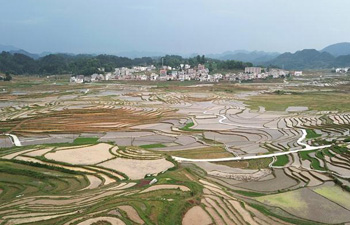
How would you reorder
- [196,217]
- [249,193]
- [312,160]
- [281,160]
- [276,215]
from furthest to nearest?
[281,160], [312,160], [249,193], [276,215], [196,217]

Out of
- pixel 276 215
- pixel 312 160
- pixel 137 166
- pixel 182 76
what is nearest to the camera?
pixel 276 215

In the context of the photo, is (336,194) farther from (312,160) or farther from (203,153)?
(203,153)

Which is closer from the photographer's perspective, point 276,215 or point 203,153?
point 276,215

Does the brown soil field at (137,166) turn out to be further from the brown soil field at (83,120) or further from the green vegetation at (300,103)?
the green vegetation at (300,103)

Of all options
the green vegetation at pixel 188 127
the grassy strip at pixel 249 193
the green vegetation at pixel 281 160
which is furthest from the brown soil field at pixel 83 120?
the grassy strip at pixel 249 193

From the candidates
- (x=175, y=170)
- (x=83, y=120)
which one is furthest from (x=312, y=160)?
(x=83, y=120)

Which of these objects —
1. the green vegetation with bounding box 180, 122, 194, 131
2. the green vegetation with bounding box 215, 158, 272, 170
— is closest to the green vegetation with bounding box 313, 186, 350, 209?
the green vegetation with bounding box 215, 158, 272, 170

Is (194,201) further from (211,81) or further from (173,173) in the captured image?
(211,81)
